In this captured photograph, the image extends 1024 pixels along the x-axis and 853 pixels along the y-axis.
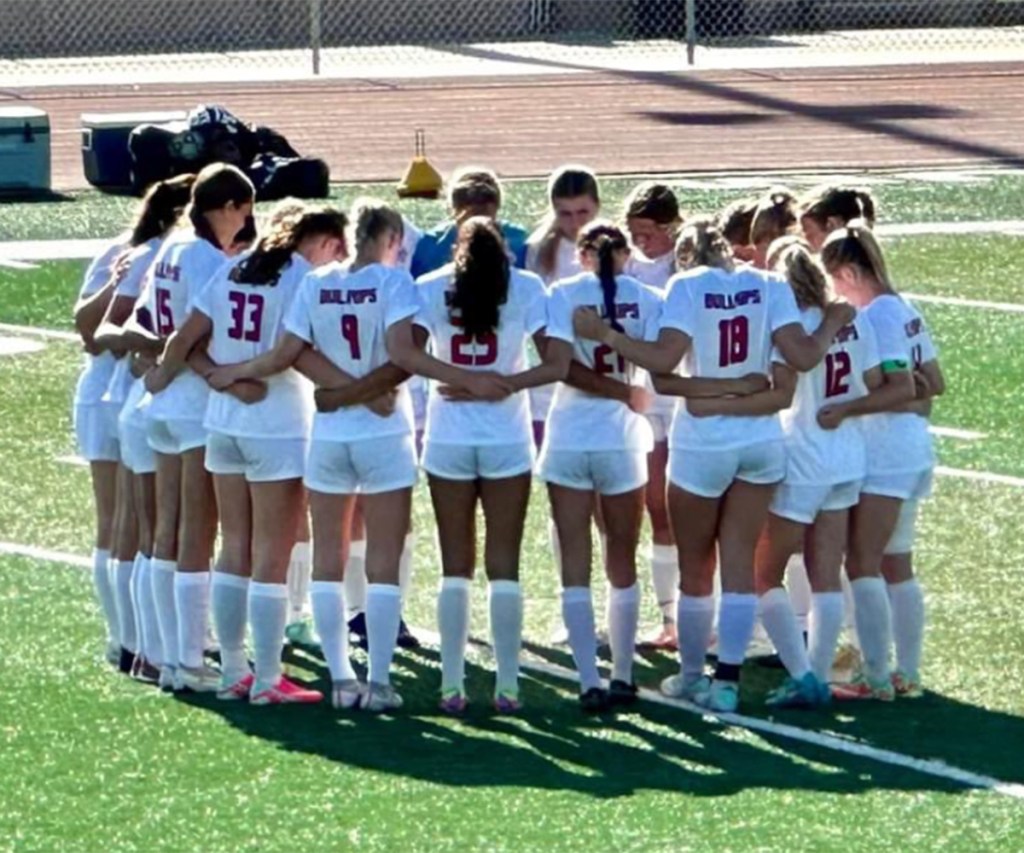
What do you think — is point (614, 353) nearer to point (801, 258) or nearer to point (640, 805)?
point (801, 258)

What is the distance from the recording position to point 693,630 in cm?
934

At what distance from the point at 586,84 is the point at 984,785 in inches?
874

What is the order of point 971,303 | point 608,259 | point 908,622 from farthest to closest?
point 971,303 → point 908,622 → point 608,259

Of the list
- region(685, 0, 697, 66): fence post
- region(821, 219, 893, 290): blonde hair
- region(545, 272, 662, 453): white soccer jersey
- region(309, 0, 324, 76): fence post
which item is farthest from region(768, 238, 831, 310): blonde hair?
region(685, 0, 697, 66): fence post

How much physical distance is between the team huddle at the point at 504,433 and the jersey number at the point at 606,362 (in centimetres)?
1

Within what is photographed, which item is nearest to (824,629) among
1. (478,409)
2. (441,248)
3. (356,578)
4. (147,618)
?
(478,409)

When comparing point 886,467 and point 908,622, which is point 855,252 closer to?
point 886,467

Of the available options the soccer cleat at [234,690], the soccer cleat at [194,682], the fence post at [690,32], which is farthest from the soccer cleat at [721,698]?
the fence post at [690,32]

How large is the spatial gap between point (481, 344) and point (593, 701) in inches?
50.9

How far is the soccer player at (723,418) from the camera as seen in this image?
8.94 meters

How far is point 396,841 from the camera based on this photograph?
25.8 ft

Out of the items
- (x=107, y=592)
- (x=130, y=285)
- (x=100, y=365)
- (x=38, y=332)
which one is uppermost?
(x=130, y=285)

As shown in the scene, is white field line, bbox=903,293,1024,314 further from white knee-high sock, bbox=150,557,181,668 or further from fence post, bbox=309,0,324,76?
fence post, bbox=309,0,324,76

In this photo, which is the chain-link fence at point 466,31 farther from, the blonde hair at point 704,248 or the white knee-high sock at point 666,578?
the blonde hair at point 704,248
